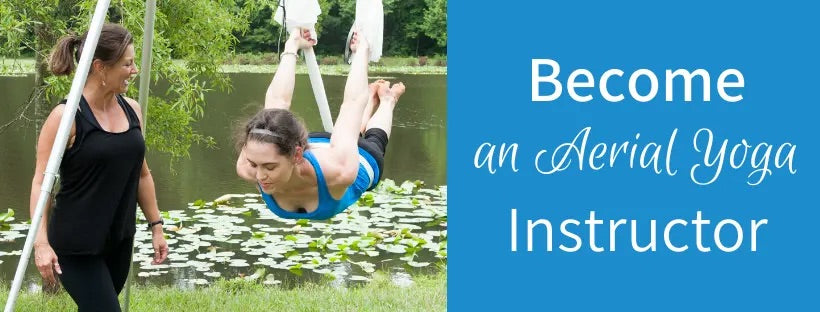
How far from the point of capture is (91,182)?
9.54ft

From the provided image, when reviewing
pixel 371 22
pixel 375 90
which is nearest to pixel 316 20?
pixel 371 22

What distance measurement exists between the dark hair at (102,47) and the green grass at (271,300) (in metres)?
1.90

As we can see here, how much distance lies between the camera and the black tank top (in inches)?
113

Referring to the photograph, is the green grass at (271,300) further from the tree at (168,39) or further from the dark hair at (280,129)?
the dark hair at (280,129)

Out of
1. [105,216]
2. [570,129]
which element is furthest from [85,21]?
[570,129]

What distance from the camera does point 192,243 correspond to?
22.1 ft

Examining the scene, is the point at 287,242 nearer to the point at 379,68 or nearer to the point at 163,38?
the point at 163,38

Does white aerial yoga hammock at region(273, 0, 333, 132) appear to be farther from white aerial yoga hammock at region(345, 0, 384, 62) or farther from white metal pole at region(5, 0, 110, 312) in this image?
white metal pole at region(5, 0, 110, 312)

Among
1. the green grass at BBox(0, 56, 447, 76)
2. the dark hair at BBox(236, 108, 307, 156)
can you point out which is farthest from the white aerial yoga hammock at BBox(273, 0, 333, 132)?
the green grass at BBox(0, 56, 447, 76)

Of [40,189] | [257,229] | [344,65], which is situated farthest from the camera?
[344,65]

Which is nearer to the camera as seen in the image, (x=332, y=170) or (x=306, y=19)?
(x=332, y=170)

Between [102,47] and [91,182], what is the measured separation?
361mm

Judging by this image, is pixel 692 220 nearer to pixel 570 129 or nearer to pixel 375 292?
pixel 570 129

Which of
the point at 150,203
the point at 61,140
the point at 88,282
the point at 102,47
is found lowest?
the point at 88,282
